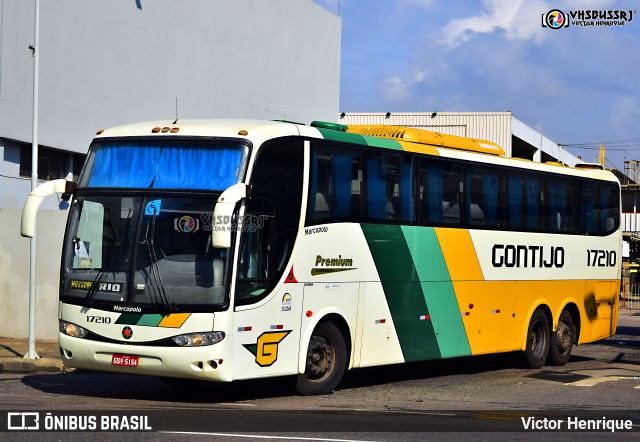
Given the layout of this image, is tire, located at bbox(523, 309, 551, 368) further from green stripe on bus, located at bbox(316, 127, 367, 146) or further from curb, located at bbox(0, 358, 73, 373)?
curb, located at bbox(0, 358, 73, 373)

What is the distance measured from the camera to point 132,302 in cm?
1298

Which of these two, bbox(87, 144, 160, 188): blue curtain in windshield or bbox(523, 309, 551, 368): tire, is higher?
bbox(87, 144, 160, 188): blue curtain in windshield

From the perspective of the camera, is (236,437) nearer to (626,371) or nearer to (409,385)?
(409,385)

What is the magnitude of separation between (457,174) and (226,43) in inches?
667

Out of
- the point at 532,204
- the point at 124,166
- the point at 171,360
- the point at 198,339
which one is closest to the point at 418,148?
the point at 532,204

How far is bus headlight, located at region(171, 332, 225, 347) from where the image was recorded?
1271 cm

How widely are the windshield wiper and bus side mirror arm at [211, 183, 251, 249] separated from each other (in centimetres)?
90

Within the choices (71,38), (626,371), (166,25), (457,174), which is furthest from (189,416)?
(166,25)

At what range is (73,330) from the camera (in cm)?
1348

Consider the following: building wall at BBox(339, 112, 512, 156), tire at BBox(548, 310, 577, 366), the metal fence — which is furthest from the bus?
the metal fence

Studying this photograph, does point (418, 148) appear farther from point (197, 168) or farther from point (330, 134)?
point (197, 168)

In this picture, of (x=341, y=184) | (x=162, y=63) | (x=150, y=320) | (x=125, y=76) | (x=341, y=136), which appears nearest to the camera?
(x=150, y=320)

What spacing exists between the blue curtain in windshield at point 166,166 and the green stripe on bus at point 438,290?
3.94m

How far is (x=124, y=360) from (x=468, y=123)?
1512 inches
